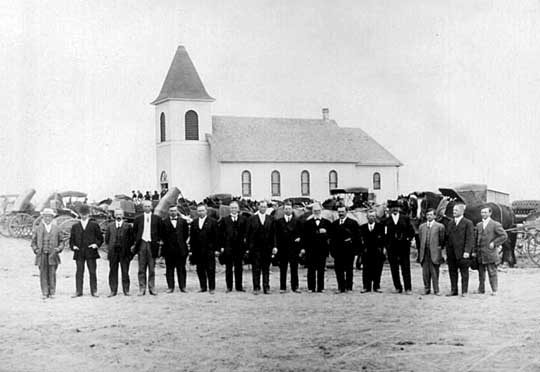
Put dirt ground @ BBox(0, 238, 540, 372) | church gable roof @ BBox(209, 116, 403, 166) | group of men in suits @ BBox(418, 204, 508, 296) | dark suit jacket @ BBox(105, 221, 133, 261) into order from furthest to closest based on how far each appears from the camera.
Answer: church gable roof @ BBox(209, 116, 403, 166) → dark suit jacket @ BBox(105, 221, 133, 261) → group of men in suits @ BBox(418, 204, 508, 296) → dirt ground @ BBox(0, 238, 540, 372)

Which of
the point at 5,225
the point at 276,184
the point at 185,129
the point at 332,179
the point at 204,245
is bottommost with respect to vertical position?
the point at 204,245

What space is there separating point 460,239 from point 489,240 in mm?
500

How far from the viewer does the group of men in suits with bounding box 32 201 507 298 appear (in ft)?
40.9

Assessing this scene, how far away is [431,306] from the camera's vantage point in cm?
1129

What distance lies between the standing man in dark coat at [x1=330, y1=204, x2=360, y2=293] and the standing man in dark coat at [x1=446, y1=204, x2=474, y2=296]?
1750 mm

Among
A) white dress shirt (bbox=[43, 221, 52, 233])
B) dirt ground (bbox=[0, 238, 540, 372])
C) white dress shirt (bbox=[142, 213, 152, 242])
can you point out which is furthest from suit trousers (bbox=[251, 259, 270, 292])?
white dress shirt (bbox=[43, 221, 52, 233])

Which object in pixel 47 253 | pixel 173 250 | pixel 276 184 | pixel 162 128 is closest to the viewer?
pixel 47 253

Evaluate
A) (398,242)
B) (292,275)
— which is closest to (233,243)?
(292,275)

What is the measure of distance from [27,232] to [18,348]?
18021 mm

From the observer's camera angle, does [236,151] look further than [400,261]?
Yes

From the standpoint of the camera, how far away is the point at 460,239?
12.4 metres

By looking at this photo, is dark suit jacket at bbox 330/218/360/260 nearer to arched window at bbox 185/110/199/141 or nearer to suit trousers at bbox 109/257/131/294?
suit trousers at bbox 109/257/131/294

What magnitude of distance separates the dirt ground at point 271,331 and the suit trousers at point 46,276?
0.23 meters

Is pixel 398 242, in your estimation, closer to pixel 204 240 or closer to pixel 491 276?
pixel 491 276
